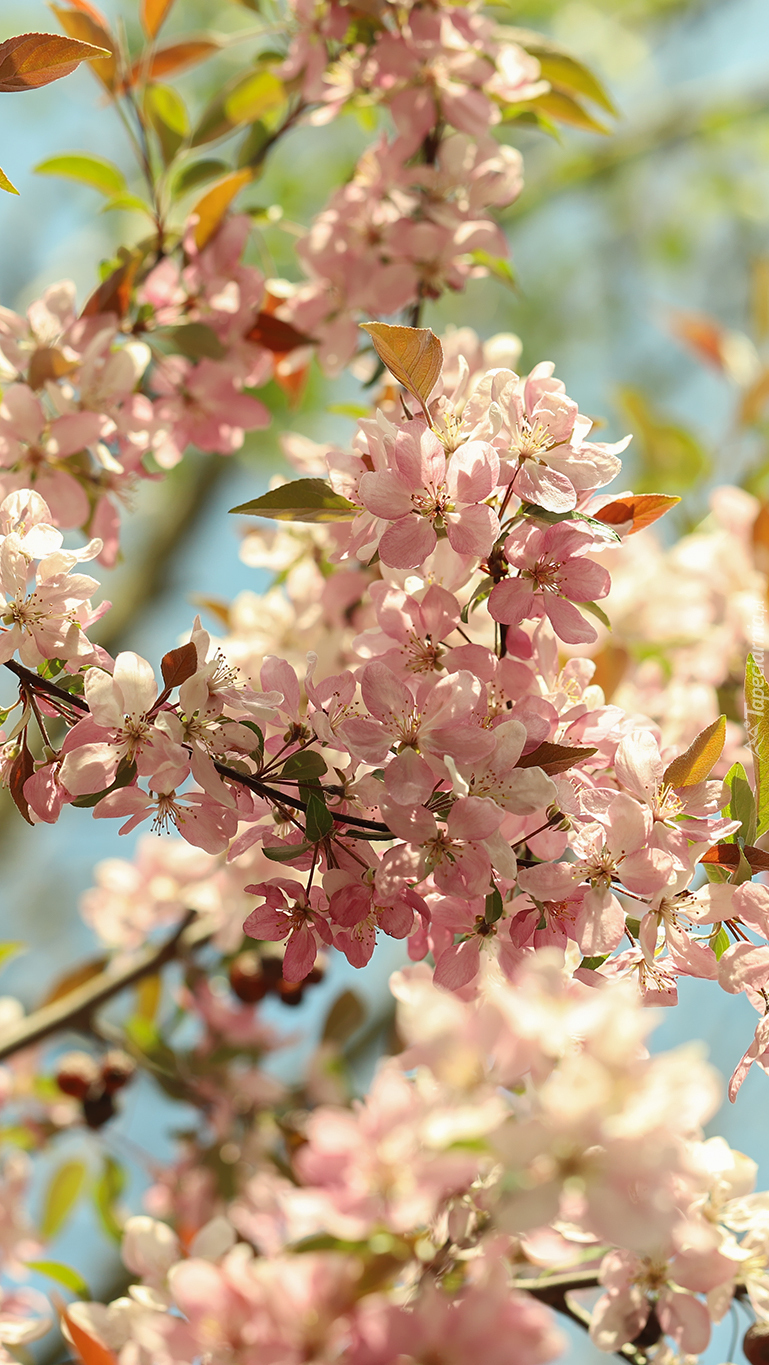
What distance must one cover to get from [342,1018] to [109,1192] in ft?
1.55

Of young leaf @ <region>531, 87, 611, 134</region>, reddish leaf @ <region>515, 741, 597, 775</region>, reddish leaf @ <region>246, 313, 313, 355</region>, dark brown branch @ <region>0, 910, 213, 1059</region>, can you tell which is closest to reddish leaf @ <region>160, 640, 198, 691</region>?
reddish leaf @ <region>515, 741, 597, 775</region>

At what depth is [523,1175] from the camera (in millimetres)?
425

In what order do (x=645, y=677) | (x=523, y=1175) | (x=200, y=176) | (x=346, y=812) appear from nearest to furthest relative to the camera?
(x=523, y=1175) < (x=346, y=812) < (x=200, y=176) < (x=645, y=677)

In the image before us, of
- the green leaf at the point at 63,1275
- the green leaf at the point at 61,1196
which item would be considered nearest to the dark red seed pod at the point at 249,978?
the green leaf at the point at 61,1196

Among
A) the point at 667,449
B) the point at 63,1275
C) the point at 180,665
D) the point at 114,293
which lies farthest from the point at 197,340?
the point at 667,449

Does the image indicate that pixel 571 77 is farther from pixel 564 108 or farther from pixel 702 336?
pixel 702 336

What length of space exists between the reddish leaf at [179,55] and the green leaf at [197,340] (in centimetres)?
47

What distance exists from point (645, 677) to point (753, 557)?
329mm

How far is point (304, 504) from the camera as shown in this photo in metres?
0.80

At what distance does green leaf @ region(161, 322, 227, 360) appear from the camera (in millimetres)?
1104

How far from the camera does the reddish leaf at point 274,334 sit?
1197 millimetres

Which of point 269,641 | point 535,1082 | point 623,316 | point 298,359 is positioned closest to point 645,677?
point 269,641

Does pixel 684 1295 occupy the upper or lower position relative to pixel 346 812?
lower

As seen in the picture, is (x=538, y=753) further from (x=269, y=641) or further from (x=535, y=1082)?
(x=269, y=641)
